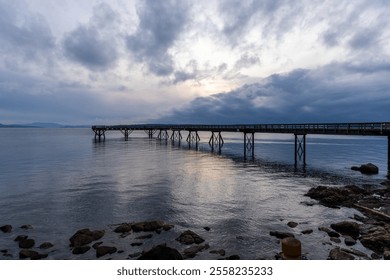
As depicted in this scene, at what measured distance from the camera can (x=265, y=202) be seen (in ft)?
66.7

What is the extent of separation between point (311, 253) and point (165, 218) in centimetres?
892

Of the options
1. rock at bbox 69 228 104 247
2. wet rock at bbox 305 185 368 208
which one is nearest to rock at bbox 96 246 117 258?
rock at bbox 69 228 104 247

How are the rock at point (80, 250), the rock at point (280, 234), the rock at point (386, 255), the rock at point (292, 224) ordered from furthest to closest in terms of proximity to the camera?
the rock at point (292, 224) < the rock at point (280, 234) < the rock at point (80, 250) < the rock at point (386, 255)

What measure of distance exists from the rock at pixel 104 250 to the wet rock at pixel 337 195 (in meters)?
15.9

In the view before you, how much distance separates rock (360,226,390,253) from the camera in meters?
12.4

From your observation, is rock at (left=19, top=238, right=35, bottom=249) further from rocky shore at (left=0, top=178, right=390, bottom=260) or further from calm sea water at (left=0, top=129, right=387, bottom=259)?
calm sea water at (left=0, top=129, right=387, bottom=259)

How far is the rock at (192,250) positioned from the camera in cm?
1193

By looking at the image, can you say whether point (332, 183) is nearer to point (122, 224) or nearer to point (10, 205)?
point (122, 224)

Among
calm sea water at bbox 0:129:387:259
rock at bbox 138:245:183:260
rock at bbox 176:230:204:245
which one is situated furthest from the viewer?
calm sea water at bbox 0:129:387:259

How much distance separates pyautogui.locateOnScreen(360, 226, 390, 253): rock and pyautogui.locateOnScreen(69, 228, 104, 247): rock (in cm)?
1389

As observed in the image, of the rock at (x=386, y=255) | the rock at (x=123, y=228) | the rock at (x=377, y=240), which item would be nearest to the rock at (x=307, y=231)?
the rock at (x=377, y=240)

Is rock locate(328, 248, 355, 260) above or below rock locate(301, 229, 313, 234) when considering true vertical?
above

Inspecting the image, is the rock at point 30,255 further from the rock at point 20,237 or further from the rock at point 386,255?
the rock at point 386,255
